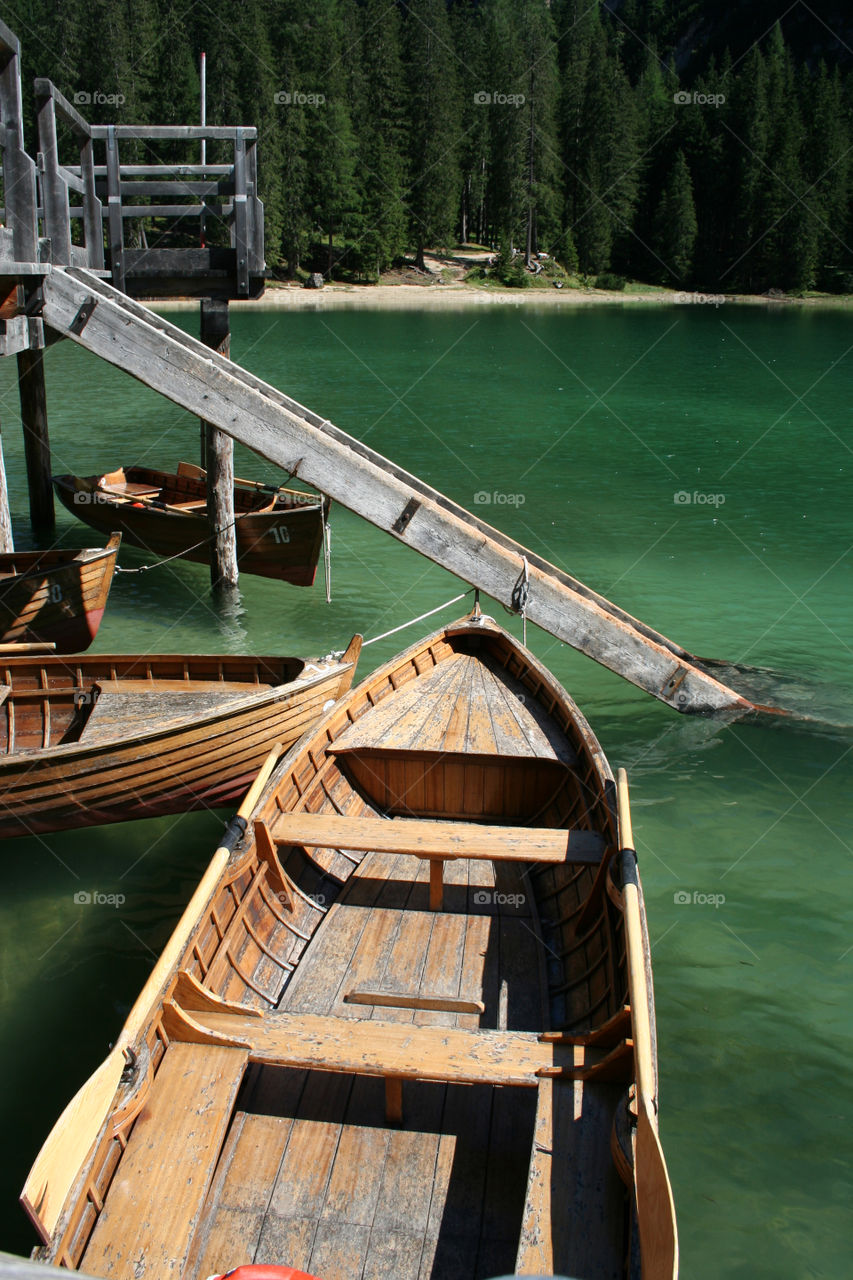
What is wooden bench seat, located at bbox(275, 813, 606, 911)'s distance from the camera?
6.32 metres

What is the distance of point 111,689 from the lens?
357 inches

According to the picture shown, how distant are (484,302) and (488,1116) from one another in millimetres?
75177

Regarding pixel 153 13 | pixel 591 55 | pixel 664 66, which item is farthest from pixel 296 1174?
pixel 664 66

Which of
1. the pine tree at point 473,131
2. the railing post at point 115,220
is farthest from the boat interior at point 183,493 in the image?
the pine tree at point 473,131

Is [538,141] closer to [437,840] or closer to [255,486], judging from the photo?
[255,486]

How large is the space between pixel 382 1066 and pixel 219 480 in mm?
10399

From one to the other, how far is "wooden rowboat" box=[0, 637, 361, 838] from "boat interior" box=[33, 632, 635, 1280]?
94 cm

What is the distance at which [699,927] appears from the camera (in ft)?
25.6

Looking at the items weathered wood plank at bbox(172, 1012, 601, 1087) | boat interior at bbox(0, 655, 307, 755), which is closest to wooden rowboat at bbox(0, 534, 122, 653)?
boat interior at bbox(0, 655, 307, 755)

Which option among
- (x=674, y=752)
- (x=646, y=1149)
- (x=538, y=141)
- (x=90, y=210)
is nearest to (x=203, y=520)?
(x=90, y=210)

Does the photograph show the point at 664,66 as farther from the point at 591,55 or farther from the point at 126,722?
the point at 126,722

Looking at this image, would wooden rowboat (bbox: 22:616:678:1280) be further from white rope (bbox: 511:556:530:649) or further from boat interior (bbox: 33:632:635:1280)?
white rope (bbox: 511:556:530:649)

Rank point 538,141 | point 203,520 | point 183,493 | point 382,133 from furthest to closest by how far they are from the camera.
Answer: point 538,141
point 382,133
point 183,493
point 203,520

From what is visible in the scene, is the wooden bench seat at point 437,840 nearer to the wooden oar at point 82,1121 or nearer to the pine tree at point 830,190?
the wooden oar at point 82,1121
